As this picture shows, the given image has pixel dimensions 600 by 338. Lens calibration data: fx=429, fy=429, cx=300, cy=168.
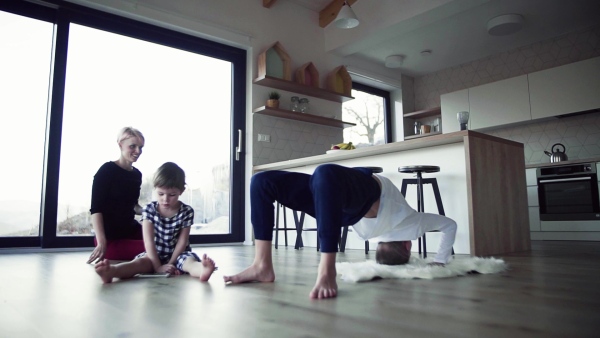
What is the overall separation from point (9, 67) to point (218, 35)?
6.42 feet

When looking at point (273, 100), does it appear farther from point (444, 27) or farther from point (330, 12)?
point (444, 27)

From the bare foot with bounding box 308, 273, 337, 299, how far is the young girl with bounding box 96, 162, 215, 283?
63 centimetres

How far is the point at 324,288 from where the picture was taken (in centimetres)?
135

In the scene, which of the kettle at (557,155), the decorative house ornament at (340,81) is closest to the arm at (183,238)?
the decorative house ornament at (340,81)

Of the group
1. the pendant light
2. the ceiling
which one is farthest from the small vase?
the ceiling

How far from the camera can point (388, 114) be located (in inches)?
274

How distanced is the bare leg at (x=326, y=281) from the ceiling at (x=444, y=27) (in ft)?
12.1

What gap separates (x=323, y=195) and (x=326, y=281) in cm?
28

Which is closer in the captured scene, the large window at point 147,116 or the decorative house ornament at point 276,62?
the large window at point 147,116

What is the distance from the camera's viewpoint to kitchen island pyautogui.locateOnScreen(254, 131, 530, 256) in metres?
2.93

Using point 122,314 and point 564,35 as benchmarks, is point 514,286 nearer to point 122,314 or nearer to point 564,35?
point 122,314

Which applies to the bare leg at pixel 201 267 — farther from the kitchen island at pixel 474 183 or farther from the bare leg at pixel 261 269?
the kitchen island at pixel 474 183

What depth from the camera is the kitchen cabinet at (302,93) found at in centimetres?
482

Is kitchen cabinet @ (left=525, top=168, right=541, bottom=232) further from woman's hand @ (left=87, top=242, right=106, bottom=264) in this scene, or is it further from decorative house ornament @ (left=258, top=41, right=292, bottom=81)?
woman's hand @ (left=87, top=242, right=106, bottom=264)
